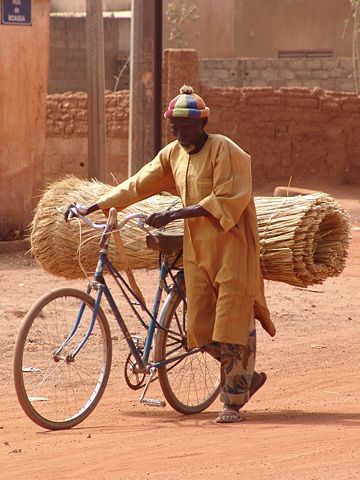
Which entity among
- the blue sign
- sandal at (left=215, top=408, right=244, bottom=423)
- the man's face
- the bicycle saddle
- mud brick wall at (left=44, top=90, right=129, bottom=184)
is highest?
the blue sign

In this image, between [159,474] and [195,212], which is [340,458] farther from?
[195,212]

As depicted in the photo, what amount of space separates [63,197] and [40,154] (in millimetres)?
4805

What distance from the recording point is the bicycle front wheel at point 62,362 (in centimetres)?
579

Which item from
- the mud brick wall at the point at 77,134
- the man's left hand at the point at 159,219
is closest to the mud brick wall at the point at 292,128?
the mud brick wall at the point at 77,134

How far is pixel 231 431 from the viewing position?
5.74 metres

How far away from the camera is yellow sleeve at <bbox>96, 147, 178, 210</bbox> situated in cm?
615

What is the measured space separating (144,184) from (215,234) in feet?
1.48

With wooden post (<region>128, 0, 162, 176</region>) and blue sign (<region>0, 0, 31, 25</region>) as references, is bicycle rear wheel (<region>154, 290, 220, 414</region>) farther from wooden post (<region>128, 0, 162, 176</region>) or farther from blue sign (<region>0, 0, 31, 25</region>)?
wooden post (<region>128, 0, 162, 176</region>)

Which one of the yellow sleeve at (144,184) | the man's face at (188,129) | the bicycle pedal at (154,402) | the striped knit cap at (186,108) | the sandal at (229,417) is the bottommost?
the sandal at (229,417)

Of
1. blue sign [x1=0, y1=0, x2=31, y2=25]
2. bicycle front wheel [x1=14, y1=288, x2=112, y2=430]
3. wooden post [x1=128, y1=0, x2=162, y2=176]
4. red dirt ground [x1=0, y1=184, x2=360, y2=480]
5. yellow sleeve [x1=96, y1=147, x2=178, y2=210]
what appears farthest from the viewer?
wooden post [x1=128, y1=0, x2=162, y2=176]

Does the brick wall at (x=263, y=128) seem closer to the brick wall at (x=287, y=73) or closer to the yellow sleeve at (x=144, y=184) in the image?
the brick wall at (x=287, y=73)

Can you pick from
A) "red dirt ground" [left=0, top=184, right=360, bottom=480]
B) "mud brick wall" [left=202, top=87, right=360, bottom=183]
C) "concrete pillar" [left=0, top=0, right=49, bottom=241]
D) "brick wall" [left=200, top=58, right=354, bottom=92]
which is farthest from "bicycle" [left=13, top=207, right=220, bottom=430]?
"brick wall" [left=200, top=58, right=354, bottom=92]

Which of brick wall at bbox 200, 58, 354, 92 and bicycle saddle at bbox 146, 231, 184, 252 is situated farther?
brick wall at bbox 200, 58, 354, 92

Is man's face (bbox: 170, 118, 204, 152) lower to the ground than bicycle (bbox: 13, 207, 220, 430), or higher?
higher
